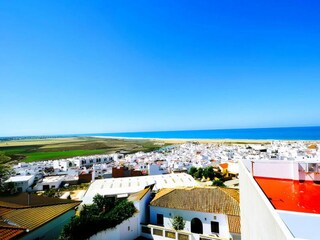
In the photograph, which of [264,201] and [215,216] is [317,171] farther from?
[215,216]

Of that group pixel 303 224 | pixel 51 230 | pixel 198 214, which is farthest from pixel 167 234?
pixel 303 224

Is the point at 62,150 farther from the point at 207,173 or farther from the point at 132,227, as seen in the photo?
the point at 132,227

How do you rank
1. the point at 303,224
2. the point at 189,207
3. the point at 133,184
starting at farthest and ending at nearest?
the point at 133,184
the point at 189,207
the point at 303,224

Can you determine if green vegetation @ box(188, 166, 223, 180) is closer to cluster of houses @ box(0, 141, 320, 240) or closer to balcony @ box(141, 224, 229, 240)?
cluster of houses @ box(0, 141, 320, 240)

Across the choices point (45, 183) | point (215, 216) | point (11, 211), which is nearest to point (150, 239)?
point (215, 216)

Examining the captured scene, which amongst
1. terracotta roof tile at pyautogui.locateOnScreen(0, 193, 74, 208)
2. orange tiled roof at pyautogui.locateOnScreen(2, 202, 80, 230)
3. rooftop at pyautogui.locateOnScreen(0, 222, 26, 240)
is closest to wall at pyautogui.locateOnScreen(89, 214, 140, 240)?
orange tiled roof at pyautogui.locateOnScreen(2, 202, 80, 230)

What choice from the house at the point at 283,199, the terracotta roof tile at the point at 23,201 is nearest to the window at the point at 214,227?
the house at the point at 283,199

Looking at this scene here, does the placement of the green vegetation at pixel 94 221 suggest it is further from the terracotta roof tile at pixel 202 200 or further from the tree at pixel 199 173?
the tree at pixel 199 173
